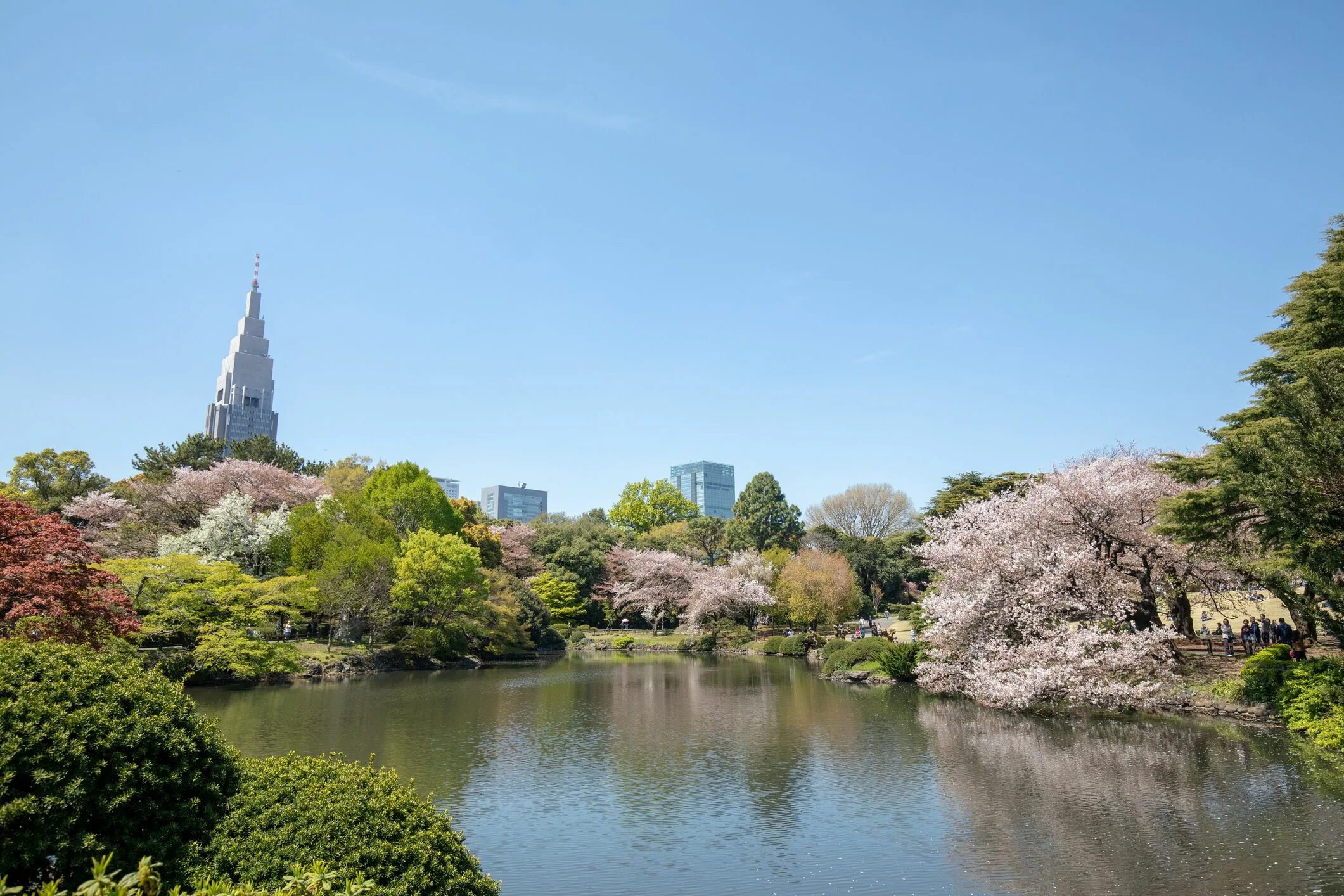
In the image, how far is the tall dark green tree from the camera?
13.6 metres

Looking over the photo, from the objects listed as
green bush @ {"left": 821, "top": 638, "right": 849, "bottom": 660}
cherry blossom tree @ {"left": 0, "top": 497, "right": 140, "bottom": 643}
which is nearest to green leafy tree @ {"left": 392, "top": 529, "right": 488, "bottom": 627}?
green bush @ {"left": 821, "top": 638, "right": 849, "bottom": 660}

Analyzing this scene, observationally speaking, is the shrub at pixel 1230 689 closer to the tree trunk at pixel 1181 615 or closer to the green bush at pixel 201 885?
the tree trunk at pixel 1181 615

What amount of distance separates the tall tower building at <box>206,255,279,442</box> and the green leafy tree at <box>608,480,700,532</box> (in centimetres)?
8856

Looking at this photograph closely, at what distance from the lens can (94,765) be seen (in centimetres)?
515

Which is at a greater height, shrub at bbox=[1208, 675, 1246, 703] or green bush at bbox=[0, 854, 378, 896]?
green bush at bbox=[0, 854, 378, 896]

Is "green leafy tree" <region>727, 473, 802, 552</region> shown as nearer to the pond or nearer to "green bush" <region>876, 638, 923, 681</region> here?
"green bush" <region>876, 638, 923, 681</region>

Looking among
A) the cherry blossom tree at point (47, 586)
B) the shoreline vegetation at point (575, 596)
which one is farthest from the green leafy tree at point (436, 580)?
the cherry blossom tree at point (47, 586)

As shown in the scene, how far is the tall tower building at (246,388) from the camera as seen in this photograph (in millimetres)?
136750

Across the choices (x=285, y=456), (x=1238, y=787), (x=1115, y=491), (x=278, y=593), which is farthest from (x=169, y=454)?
(x=1238, y=787)

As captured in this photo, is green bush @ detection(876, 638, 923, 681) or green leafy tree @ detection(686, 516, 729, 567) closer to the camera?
green bush @ detection(876, 638, 923, 681)

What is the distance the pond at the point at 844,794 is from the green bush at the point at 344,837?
11.8 feet

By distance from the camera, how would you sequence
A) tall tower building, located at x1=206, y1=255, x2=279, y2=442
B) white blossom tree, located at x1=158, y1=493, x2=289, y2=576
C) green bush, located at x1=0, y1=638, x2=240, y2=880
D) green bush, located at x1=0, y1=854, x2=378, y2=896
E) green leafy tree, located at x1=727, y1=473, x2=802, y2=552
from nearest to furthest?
green bush, located at x1=0, y1=854, x2=378, y2=896, green bush, located at x1=0, y1=638, x2=240, y2=880, white blossom tree, located at x1=158, y1=493, x2=289, y2=576, green leafy tree, located at x1=727, y1=473, x2=802, y2=552, tall tower building, located at x1=206, y1=255, x2=279, y2=442

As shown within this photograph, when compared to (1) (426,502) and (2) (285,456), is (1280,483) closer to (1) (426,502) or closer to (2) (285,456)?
(1) (426,502)

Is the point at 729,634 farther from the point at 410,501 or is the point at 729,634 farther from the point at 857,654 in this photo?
the point at 410,501
